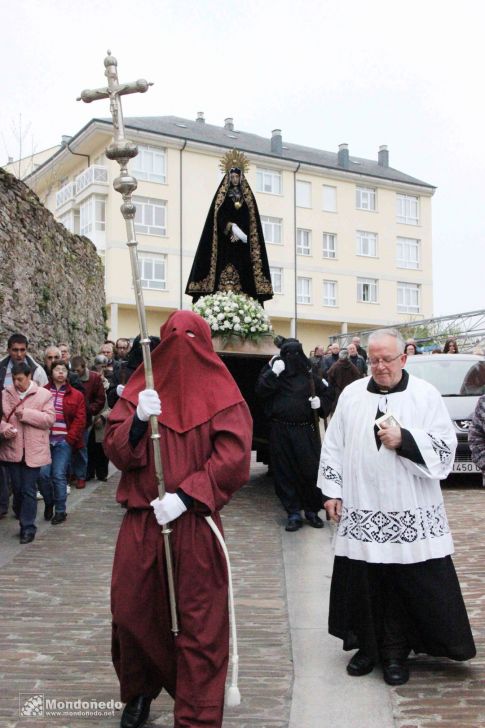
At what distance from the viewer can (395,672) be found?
14.6 ft

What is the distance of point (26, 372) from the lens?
820cm

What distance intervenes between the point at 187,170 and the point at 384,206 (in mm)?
13368

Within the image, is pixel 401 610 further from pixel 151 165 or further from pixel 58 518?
pixel 151 165

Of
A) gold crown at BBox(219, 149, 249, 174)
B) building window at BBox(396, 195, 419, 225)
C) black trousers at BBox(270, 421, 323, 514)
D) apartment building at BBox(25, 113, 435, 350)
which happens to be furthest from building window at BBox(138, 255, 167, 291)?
A: black trousers at BBox(270, 421, 323, 514)

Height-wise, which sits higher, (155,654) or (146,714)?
(155,654)

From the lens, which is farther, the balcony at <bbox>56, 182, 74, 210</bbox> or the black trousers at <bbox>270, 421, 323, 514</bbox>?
the balcony at <bbox>56, 182, 74, 210</bbox>

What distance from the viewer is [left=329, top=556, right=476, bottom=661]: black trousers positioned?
4.49 m

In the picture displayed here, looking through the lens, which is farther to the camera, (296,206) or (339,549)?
(296,206)

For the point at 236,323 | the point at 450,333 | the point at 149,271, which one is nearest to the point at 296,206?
the point at 149,271

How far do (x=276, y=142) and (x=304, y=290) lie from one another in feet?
29.4

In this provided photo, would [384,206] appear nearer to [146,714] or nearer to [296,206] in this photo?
[296,206]

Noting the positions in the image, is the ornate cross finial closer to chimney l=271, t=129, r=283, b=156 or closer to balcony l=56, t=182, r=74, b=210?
balcony l=56, t=182, r=74, b=210

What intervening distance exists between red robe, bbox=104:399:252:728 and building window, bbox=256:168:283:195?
134 ft

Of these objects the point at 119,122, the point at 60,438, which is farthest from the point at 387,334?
the point at 60,438
